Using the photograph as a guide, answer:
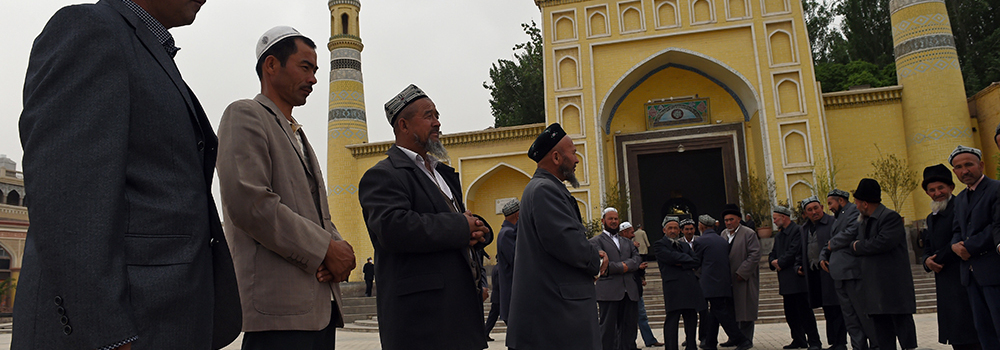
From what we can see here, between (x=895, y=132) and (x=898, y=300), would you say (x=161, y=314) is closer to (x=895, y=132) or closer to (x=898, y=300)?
(x=898, y=300)

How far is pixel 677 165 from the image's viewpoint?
2397 centimetres

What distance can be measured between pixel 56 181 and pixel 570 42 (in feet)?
55.8

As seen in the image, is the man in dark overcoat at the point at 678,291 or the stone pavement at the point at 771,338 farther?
the stone pavement at the point at 771,338

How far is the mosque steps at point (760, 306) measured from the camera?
9812 mm

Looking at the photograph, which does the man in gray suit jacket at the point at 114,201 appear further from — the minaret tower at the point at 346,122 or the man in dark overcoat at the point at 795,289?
the minaret tower at the point at 346,122

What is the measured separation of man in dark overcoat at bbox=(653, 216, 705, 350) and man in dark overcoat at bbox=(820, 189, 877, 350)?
3.88ft

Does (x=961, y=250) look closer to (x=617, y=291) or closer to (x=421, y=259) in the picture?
(x=617, y=291)

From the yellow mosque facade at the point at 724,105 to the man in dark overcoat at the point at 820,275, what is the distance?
31.6ft

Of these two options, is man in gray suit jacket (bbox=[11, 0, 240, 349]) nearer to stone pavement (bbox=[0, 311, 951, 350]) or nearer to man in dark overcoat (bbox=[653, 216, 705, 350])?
man in dark overcoat (bbox=[653, 216, 705, 350])

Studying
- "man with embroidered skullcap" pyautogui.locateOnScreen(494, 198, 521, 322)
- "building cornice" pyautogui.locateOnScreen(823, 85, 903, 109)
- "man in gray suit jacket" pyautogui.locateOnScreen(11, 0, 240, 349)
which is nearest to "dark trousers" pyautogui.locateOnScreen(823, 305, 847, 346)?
"man with embroidered skullcap" pyautogui.locateOnScreen(494, 198, 521, 322)

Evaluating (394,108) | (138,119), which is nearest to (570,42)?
(394,108)

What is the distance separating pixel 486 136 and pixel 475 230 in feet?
53.2

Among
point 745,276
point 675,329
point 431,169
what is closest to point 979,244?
point 745,276

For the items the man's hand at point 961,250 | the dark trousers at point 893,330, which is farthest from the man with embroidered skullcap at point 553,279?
the dark trousers at point 893,330
